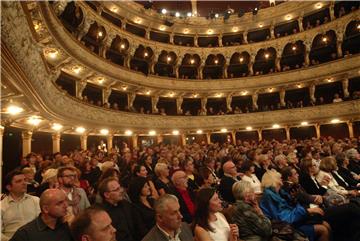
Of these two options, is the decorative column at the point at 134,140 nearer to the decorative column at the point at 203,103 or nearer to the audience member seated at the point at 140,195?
the decorative column at the point at 203,103

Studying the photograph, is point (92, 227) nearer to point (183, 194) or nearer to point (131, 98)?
point (183, 194)

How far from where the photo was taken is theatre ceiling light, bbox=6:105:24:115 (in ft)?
28.5

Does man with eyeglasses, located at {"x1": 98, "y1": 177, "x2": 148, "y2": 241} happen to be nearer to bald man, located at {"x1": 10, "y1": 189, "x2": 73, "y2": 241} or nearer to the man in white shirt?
bald man, located at {"x1": 10, "y1": 189, "x2": 73, "y2": 241}

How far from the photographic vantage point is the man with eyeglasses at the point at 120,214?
361 centimetres

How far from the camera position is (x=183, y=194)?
15.7ft

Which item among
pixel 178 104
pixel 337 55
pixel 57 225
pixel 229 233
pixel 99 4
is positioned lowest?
pixel 229 233

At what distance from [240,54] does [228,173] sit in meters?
24.4

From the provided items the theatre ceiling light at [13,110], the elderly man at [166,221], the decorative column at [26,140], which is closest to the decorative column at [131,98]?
the decorative column at [26,140]

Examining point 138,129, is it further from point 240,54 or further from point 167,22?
point 240,54

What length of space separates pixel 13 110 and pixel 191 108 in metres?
20.1

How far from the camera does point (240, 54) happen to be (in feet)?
92.5

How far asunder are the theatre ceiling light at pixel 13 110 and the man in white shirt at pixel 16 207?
5.45 metres

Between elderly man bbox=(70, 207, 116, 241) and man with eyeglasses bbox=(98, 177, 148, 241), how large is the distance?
45.3 inches

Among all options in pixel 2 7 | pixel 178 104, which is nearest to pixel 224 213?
pixel 2 7
